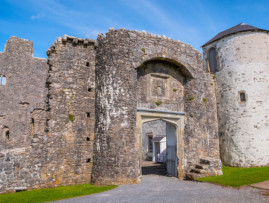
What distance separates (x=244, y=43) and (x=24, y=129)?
1814 cm

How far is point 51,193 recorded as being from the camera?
27.3ft

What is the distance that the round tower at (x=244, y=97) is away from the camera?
13797mm

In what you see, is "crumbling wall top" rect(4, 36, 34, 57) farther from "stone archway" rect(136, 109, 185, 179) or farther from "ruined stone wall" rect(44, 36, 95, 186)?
"stone archway" rect(136, 109, 185, 179)

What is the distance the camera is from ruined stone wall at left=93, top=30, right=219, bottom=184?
995 cm

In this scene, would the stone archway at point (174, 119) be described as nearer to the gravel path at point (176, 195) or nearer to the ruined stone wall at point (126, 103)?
the ruined stone wall at point (126, 103)

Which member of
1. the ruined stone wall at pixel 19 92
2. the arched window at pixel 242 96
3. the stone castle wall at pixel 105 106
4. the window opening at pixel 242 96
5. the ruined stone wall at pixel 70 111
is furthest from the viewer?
the ruined stone wall at pixel 19 92

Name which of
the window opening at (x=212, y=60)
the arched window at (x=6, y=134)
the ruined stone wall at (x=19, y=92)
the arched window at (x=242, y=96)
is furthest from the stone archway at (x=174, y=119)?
the arched window at (x=6, y=134)

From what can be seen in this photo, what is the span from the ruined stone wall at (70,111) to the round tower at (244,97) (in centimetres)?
876

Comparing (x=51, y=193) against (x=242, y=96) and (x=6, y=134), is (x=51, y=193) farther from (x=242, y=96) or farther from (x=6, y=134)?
(x=6, y=134)

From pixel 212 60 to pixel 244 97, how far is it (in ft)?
11.9

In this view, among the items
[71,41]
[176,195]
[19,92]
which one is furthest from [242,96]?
[19,92]

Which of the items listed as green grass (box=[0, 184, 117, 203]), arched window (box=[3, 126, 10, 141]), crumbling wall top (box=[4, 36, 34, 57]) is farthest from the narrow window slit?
crumbling wall top (box=[4, 36, 34, 57])

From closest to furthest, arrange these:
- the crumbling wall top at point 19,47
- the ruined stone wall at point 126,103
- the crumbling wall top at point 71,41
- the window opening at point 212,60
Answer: the ruined stone wall at point 126,103, the crumbling wall top at point 71,41, the window opening at point 212,60, the crumbling wall top at point 19,47

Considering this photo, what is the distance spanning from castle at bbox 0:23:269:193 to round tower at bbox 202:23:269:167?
6 centimetres
